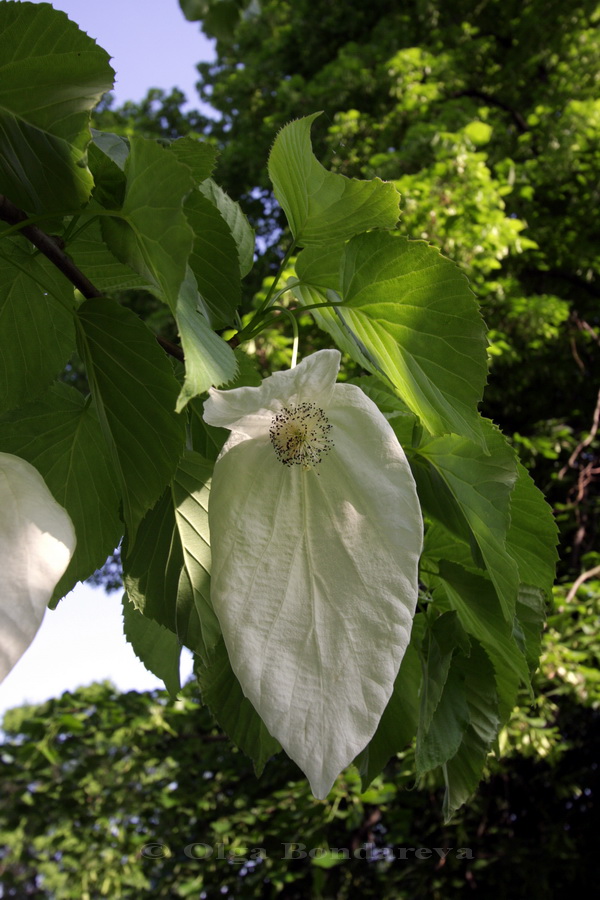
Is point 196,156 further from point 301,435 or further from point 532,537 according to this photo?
point 532,537

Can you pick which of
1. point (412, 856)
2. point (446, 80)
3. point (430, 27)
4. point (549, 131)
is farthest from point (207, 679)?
point (430, 27)

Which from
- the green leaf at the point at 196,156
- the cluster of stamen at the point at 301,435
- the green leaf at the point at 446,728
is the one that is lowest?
the green leaf at the point at 446,728

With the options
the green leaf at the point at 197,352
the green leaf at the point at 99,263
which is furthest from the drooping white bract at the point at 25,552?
the green leaf at the point at 99,263

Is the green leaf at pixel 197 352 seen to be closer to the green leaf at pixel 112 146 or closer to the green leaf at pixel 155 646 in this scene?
the green leaf at pixel 112 146

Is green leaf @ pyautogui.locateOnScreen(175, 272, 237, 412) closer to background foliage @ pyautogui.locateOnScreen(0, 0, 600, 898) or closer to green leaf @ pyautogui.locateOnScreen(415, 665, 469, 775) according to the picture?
green leaf @ pyautogui.locateOnScreen(415, 665, 469, 775)

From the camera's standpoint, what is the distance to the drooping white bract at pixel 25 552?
189 mm

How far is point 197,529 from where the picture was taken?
0.33m

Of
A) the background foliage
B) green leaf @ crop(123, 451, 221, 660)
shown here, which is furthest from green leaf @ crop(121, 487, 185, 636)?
the background foliage

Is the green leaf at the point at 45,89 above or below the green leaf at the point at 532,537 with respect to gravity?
above

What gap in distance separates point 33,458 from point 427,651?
0.19 metres

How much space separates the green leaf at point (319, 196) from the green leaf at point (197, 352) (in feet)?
0.30

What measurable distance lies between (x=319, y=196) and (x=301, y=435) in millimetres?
125

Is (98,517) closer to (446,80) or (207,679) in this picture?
(207,679)

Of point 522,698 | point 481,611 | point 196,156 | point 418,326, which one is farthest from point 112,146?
point 522,698
